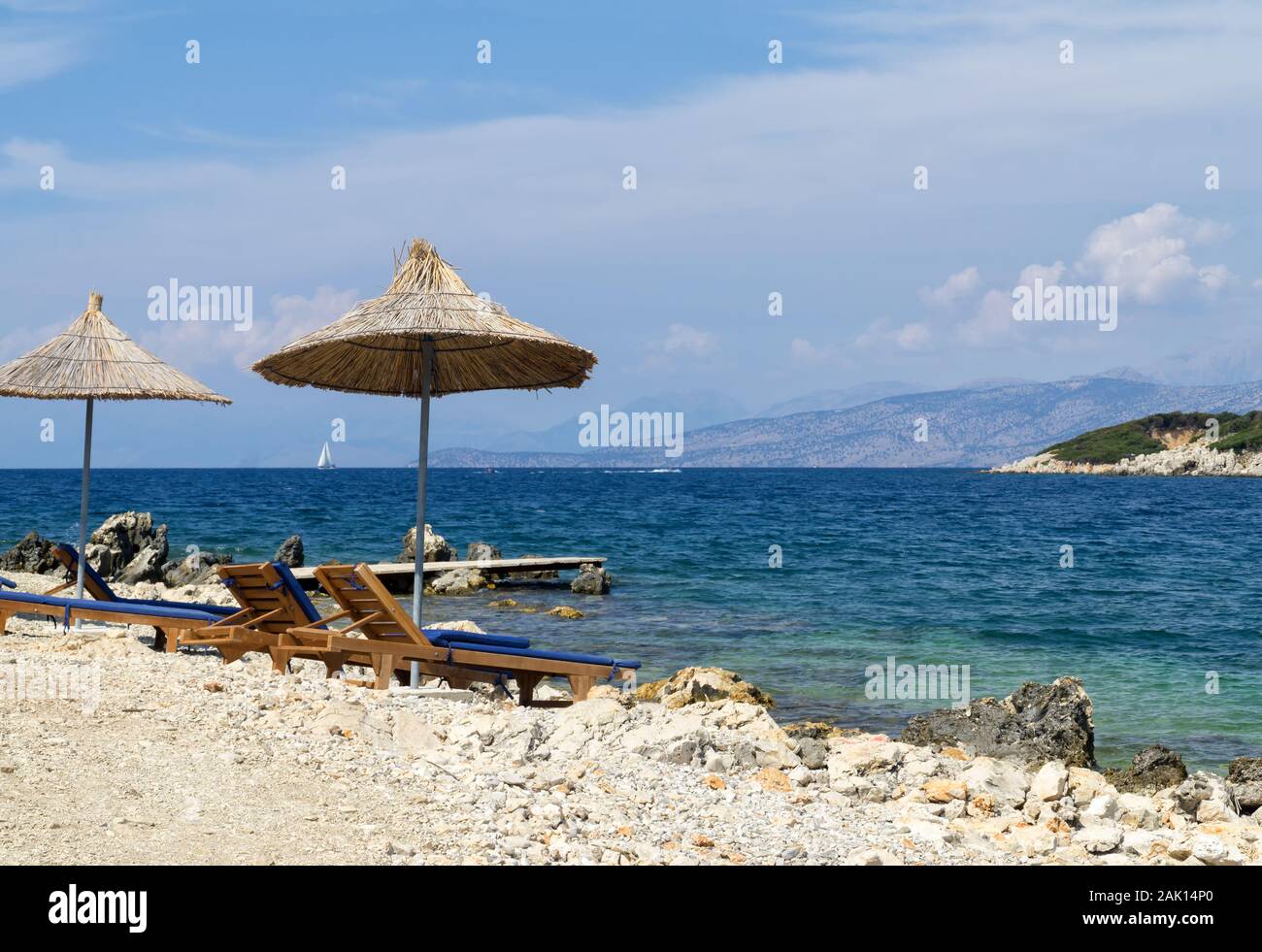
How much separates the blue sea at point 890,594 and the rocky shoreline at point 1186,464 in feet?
190

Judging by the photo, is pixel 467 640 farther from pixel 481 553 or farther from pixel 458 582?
pixel 481 553

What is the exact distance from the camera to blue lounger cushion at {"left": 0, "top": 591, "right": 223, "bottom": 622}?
1066 centimetres

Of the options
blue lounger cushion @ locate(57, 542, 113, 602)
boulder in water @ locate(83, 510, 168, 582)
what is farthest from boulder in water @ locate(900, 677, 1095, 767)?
boulder in water @ locate(83, 510, 168, 582)

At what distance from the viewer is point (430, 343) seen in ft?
31.3

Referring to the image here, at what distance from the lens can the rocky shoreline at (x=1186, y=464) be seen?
113 meters

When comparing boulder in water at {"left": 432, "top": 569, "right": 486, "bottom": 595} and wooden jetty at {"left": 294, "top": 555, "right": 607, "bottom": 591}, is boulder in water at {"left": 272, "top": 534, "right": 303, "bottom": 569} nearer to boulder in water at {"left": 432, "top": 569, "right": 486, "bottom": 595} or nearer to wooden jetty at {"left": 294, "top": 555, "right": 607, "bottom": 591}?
wooden jetty at {"left": 294, "top": 555, "right": 607, "bottom": 591}

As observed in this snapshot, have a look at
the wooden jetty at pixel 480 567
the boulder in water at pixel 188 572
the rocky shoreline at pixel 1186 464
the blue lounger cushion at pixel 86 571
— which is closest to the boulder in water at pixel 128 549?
the boulder in water at pixel 188 572

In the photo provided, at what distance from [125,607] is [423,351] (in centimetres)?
417

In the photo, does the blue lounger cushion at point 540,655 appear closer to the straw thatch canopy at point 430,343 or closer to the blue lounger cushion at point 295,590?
the blue lounger cushion at point 295,590

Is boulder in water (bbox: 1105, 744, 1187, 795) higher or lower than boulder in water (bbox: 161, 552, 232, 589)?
lower

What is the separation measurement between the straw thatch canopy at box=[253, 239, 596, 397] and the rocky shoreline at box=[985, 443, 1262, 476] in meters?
118

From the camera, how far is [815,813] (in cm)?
720

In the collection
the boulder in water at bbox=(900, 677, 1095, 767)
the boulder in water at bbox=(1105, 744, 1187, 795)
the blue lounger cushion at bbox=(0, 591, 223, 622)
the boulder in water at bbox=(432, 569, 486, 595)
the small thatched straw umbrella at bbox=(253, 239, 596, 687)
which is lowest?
the boulder in water at bbox=(1105, 744, 1187, 795)
